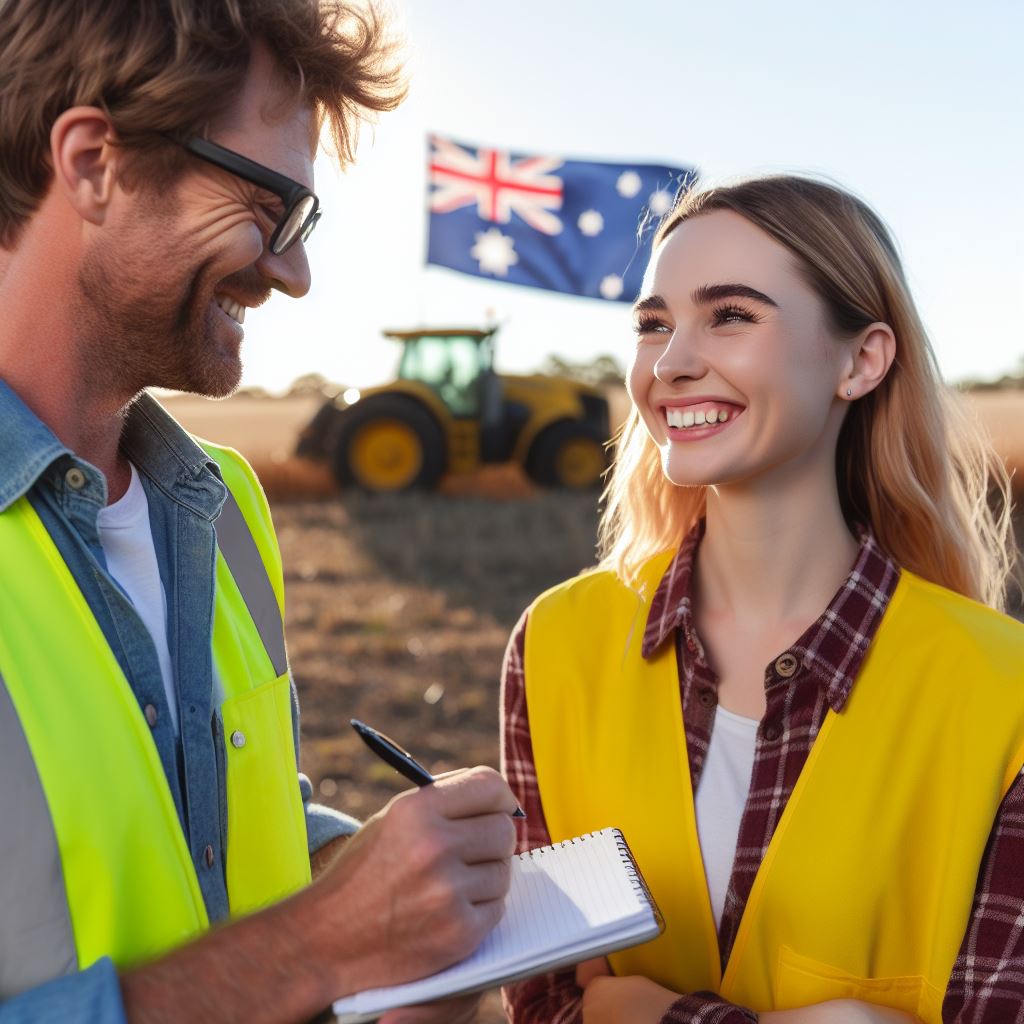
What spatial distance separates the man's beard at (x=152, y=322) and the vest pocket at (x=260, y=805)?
0.45 metres

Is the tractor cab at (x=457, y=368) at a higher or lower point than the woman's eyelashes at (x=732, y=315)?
higher

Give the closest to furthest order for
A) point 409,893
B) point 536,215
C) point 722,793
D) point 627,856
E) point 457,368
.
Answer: point 409,893
point 627,856
point 722,793
point 536,215
point 457,368

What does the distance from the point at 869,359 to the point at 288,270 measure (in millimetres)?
943

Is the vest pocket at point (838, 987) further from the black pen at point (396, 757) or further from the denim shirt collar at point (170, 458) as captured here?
the denim shirt collar at point (170, 458)

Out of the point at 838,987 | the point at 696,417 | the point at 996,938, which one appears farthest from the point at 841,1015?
the point at 696,417

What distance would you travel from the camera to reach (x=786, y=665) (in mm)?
1776

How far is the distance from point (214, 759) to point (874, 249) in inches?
50.1

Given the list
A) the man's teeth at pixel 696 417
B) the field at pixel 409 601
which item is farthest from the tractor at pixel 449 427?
the man's teeth at pixel 696 417

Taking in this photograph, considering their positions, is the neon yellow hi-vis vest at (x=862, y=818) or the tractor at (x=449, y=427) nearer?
the neon yellow hi-vis vest at (x=862, y=818)

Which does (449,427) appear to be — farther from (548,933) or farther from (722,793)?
(548,933)

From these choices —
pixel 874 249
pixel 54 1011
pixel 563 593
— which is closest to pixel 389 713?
pixel 563 593

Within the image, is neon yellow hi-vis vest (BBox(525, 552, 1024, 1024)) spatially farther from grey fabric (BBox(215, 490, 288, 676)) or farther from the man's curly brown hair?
the man's curly brown hair

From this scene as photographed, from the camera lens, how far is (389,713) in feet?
17.9

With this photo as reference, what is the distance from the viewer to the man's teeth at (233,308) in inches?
63.4
